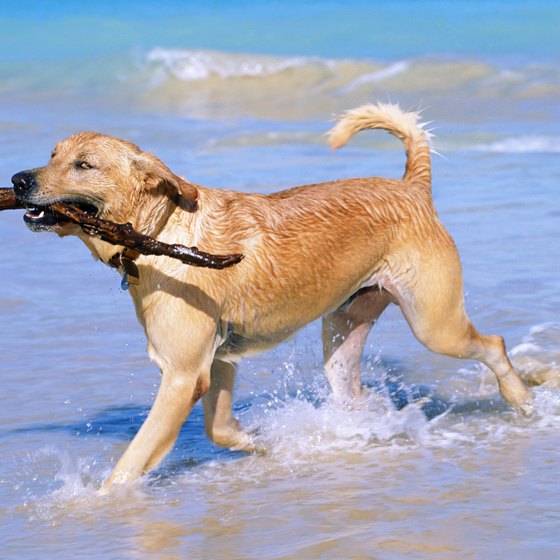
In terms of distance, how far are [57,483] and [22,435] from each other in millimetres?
741

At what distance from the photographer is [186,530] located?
5.13 meters

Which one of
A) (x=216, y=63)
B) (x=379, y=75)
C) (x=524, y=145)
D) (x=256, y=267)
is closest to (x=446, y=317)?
(x=256, y=267)

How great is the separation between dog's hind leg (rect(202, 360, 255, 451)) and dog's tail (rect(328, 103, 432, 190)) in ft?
4.47

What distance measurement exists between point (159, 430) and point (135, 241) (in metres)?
0.90

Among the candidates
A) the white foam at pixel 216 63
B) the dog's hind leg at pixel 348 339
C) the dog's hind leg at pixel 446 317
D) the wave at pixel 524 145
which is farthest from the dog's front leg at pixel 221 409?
the white foam at pixel 216 63

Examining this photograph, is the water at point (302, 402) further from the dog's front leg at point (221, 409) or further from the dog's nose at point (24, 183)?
the dog's nose at point (24, 183)

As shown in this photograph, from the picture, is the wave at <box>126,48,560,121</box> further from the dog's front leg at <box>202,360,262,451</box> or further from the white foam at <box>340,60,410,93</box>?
the dog's front leg at <box>202,360,262,451</box>

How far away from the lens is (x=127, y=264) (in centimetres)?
552

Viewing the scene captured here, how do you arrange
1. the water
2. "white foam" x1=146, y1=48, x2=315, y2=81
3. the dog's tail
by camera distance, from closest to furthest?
the water, the dog's tail, "white foam" x1=146, y1=48, x2=315, y2=81

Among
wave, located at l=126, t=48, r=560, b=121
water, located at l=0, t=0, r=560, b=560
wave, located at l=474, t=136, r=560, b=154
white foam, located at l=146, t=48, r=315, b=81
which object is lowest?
water, located at l=0, t=0, r=560, b=560

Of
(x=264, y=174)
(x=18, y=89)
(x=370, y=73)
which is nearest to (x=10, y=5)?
(x=18, y=89)

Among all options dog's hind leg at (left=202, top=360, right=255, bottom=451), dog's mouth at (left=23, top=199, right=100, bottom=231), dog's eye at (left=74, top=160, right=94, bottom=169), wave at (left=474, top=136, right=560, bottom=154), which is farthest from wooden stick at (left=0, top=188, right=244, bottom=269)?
wave at (left=474, top=136, right=560, bottom=154)

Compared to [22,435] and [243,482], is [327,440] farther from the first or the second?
[22,435]

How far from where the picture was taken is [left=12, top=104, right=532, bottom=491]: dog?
17.9ft
